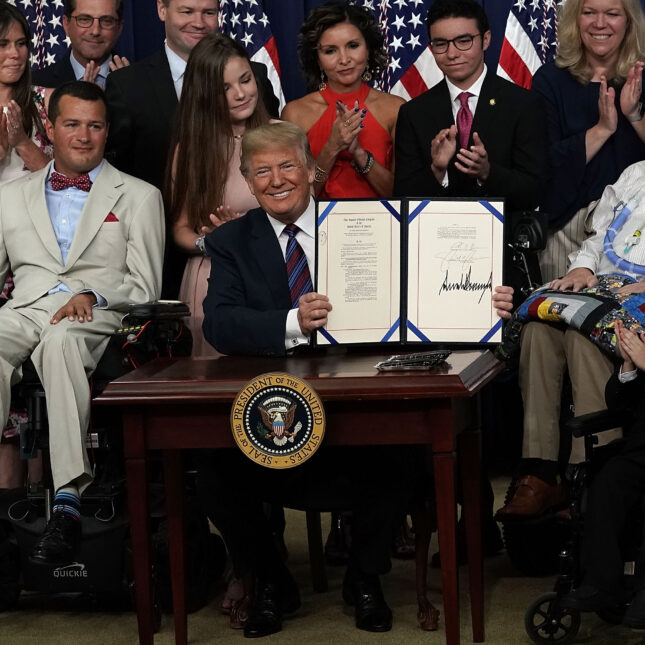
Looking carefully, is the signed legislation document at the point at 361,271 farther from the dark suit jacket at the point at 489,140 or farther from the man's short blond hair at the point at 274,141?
the dark suit jacket at the point at 489,140

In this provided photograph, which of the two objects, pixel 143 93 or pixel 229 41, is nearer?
pixel 229 41

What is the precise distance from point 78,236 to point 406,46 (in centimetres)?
222

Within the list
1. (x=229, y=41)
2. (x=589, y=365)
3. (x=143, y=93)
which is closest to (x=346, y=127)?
(x=229, y=41)

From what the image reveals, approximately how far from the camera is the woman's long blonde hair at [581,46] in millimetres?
4672

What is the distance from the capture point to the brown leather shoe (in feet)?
12.7

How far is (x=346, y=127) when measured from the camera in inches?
173

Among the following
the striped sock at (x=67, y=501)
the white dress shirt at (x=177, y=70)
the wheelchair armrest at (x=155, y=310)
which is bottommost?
the striped sock at (x=67, y=501)

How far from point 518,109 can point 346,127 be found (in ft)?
2.13

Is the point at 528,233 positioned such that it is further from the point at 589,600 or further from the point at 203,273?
the point at 589,600

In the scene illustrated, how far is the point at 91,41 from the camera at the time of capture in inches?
201

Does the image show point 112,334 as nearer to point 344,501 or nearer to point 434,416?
point 344,501

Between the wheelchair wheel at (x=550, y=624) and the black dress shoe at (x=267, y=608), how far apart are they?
73cm

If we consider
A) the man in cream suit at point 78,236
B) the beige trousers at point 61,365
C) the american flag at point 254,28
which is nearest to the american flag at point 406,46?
the american flag at point 254,28

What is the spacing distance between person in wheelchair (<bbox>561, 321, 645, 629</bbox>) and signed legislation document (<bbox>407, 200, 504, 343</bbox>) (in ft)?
1.48
